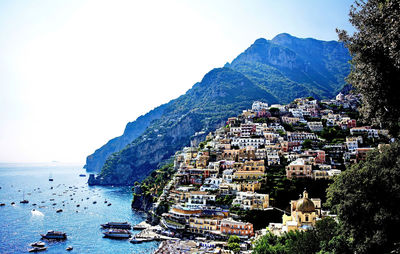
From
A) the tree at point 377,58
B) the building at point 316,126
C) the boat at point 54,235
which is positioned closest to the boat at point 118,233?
the boat at point 54,235

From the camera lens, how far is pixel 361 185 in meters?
23.8

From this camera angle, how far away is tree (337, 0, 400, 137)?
560 inches

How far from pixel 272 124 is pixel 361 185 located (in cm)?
8305

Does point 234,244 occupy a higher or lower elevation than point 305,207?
lower

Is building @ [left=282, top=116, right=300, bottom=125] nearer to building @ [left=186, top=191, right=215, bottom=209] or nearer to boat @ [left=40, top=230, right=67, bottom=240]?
building @ [left=186, top=191, right=215, bottom=209]

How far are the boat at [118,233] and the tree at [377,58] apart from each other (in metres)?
61.7

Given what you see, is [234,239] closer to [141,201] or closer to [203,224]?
[203,224]

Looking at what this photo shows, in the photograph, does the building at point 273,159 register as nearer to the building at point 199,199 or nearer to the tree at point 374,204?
the building at point 199,199

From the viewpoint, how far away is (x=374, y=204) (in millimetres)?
22328

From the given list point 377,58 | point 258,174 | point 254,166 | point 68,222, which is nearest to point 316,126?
point 254,166

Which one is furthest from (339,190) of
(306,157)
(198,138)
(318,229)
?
(198,138)

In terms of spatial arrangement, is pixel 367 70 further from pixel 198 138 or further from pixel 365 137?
pixel 198 138

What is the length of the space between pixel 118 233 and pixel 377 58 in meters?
65.4

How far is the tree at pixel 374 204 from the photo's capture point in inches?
823
